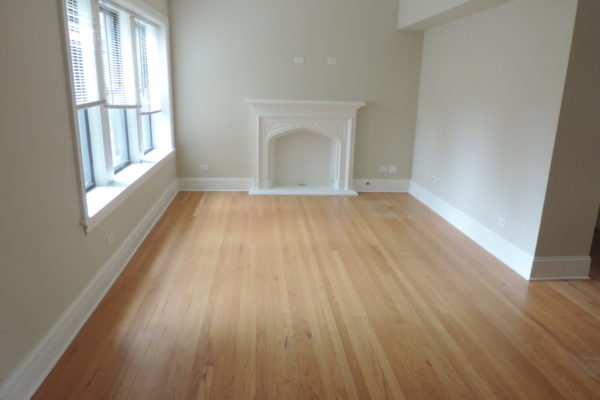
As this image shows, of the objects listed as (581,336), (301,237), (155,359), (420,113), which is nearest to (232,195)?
(301,237)

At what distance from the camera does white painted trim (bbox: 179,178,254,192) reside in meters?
6.14

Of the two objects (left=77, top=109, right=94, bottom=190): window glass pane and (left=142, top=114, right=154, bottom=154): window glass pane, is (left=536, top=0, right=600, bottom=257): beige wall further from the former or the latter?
(left=142, top=114, right=154, bottom=154): window glass pane

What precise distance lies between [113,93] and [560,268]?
4.07 metres

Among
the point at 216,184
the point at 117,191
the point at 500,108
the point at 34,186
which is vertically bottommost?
the point at 216,184

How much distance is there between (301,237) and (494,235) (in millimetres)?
1861

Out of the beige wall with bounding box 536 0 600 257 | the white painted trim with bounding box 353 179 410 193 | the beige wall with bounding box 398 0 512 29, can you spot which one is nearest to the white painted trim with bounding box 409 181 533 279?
the beige wall with bounding box 536 0 600 257

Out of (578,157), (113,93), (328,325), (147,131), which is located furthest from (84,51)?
(578,157)

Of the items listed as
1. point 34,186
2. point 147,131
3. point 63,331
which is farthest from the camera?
point 147,131

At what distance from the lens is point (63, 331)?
251 centimetres

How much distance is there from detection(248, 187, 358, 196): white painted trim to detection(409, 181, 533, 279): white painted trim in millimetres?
1084

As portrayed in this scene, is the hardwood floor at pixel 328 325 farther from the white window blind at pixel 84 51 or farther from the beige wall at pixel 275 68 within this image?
the beige wall at pixel 275 68

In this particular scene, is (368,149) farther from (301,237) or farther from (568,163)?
(568,163)

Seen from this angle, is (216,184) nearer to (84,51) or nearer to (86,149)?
(86,149)

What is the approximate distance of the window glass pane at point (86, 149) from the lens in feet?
11.3
